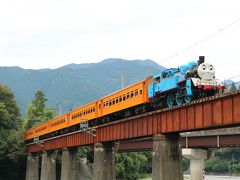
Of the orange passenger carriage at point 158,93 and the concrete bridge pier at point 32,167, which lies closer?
the orange passenger carriage at point 158,93

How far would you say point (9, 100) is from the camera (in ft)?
322

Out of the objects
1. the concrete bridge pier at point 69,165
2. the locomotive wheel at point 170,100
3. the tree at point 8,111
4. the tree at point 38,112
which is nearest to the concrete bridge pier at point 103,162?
the concrete bridge pier at point 69,165

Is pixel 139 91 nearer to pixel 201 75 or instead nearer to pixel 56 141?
pixel 201 75

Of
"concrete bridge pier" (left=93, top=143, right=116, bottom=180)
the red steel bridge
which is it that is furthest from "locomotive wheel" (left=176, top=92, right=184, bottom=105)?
"concrete bridge pier" (left=93, top=143, right=116, bottom=180)

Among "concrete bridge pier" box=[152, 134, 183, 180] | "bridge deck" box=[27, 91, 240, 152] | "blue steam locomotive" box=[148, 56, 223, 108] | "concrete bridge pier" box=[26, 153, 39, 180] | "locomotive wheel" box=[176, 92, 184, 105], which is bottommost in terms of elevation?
"concrete bridge pier" box=[26, 153, 39, 180]

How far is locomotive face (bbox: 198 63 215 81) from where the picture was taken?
103 feet

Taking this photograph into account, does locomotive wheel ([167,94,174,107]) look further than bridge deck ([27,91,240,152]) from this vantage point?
Yes

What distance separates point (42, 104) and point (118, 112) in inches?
2774

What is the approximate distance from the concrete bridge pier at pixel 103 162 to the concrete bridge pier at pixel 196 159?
35.7ft

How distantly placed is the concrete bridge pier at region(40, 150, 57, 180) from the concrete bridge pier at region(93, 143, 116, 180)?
80.3ft

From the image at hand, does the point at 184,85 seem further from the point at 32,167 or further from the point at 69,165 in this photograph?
the point at 32,167

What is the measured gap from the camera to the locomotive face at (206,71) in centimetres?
3136

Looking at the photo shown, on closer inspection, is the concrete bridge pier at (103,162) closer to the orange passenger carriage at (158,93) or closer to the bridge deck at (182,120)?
the bridge deck at (182,120)

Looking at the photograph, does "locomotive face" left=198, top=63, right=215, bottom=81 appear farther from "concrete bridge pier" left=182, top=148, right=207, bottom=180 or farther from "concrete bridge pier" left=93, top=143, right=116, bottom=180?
"concrete bridge pier" left=182, top=148, right=207, bottom=180
